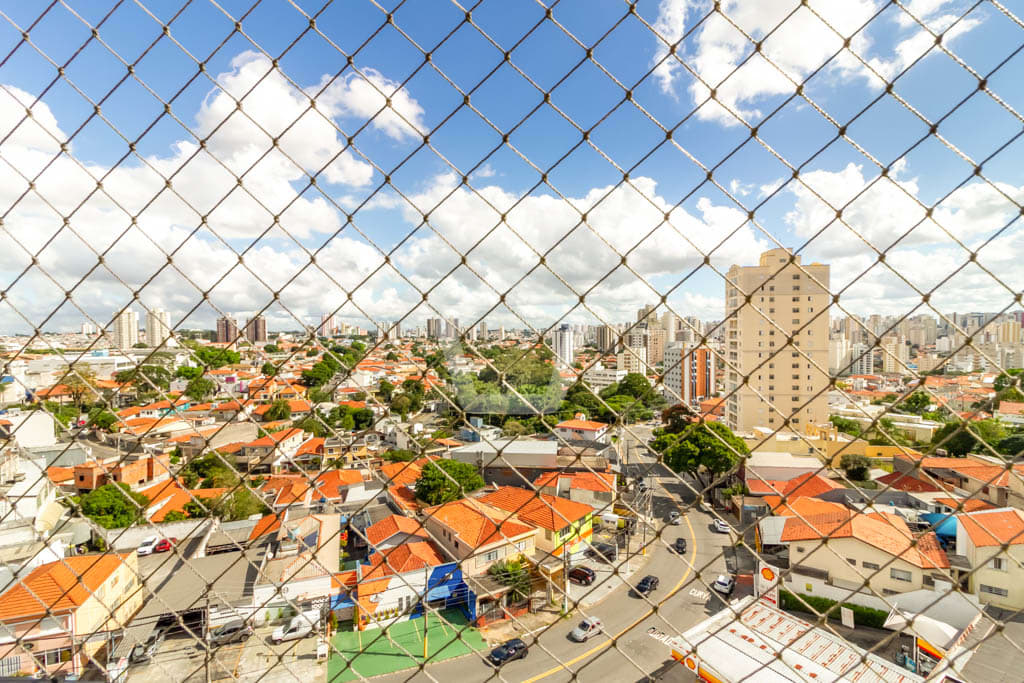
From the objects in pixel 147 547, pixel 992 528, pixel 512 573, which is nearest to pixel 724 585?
pixel 512 573

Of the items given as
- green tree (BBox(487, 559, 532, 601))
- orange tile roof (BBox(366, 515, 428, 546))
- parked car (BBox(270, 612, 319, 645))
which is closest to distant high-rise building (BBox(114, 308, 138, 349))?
parked car (BBox(270, 612, 319, 645))

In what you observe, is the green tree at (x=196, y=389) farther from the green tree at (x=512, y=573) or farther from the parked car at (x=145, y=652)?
the green tree at (x=512, y=573)

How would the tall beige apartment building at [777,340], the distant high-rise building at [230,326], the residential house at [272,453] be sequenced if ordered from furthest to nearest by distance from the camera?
1. the distant high-rise building at [230,326]
2. the residential house at [272,453]
3. the tall beige apartment building at [777,340]

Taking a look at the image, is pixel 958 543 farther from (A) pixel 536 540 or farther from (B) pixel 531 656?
(B) pixel 531 656

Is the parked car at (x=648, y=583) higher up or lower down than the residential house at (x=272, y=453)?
lower down

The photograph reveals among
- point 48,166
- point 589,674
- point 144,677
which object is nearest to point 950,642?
point 589,674

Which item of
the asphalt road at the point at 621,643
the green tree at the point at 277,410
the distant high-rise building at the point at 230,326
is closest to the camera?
the distant high-rise building at the point at 230,326

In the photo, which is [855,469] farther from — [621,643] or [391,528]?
[391,528]

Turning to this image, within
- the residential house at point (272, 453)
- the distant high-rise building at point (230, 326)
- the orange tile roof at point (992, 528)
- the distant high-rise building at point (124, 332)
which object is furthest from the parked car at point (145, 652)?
the orange tile roof at point (992, 528)
